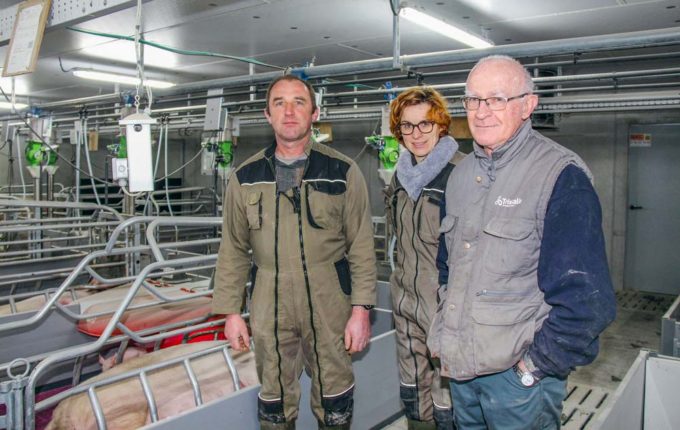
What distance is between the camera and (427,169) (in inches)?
83.4

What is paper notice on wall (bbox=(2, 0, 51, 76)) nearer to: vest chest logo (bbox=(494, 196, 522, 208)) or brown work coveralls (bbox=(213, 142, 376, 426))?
brown work coveralls (bbox=(213, 142, 376, 426))

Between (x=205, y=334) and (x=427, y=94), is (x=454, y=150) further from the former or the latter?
(x=205, y=334)

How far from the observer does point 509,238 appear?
4.56ft

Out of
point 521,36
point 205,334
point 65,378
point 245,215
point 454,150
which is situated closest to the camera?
point 245,215

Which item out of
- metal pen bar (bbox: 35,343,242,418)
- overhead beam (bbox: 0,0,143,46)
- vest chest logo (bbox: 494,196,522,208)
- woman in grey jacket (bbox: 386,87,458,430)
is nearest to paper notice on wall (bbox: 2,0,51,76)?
overhead beam (bbox: 0,0,143,46)

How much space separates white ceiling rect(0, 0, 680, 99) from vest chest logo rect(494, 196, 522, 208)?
8.07ft

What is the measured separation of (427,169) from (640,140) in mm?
5627

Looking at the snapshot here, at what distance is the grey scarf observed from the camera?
211 cm

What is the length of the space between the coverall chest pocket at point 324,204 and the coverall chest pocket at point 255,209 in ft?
0.57

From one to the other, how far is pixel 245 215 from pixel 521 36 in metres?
3.45

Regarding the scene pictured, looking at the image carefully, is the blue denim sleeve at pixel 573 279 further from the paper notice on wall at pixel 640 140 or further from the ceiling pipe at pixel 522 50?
the paper notice on wall at pixel 640 140

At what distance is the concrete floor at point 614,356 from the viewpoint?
3.26m

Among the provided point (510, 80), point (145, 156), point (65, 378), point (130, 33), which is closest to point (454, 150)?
point (510, 80)

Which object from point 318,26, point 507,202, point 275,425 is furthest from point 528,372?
point 318,26
